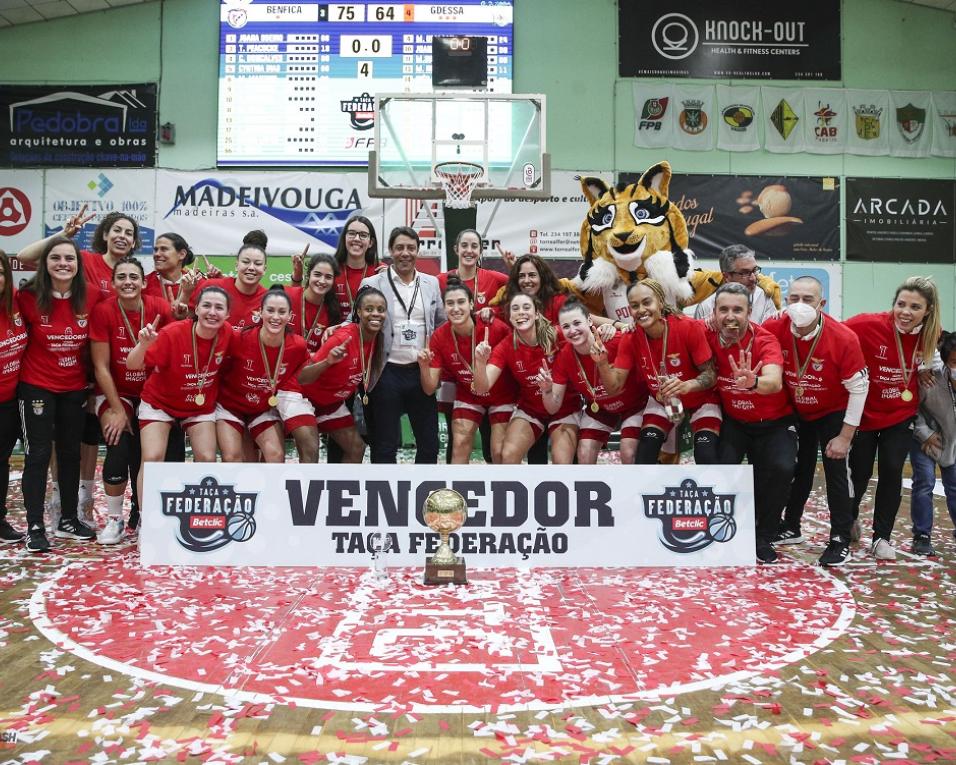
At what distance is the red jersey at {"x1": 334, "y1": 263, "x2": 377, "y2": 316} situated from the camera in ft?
17.9

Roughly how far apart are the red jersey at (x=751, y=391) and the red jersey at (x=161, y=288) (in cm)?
348

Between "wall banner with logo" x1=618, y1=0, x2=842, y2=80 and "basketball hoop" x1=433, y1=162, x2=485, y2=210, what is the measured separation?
4.49 metres

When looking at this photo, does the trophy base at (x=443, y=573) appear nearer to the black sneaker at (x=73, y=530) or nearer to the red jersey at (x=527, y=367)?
the red jersey at (x=527, y=367)

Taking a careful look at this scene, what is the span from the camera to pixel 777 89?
1184cm

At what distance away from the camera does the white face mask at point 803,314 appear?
4.42 meters

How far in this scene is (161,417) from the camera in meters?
4.61

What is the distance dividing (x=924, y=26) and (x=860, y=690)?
12.6 meters

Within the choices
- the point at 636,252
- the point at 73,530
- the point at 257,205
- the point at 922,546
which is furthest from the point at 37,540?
the point at 257,205

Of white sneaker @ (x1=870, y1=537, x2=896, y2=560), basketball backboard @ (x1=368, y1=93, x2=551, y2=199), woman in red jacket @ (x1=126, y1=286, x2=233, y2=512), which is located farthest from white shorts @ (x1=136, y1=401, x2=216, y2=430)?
basketball backboard @ (x1=368, y1=93, x2=551, y2=199)

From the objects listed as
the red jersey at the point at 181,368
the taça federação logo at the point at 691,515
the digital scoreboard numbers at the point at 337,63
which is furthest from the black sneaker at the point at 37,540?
the digital scoreboard numbers at the point at 337,63

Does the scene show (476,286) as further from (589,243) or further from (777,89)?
(777,89)

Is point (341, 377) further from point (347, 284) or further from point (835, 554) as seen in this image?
point (835, 554)

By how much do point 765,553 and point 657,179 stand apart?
287 cm

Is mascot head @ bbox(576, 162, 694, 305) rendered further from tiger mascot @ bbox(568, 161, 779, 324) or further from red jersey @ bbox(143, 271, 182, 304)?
red jersey @ bbox(143, 271, 182, 304)
